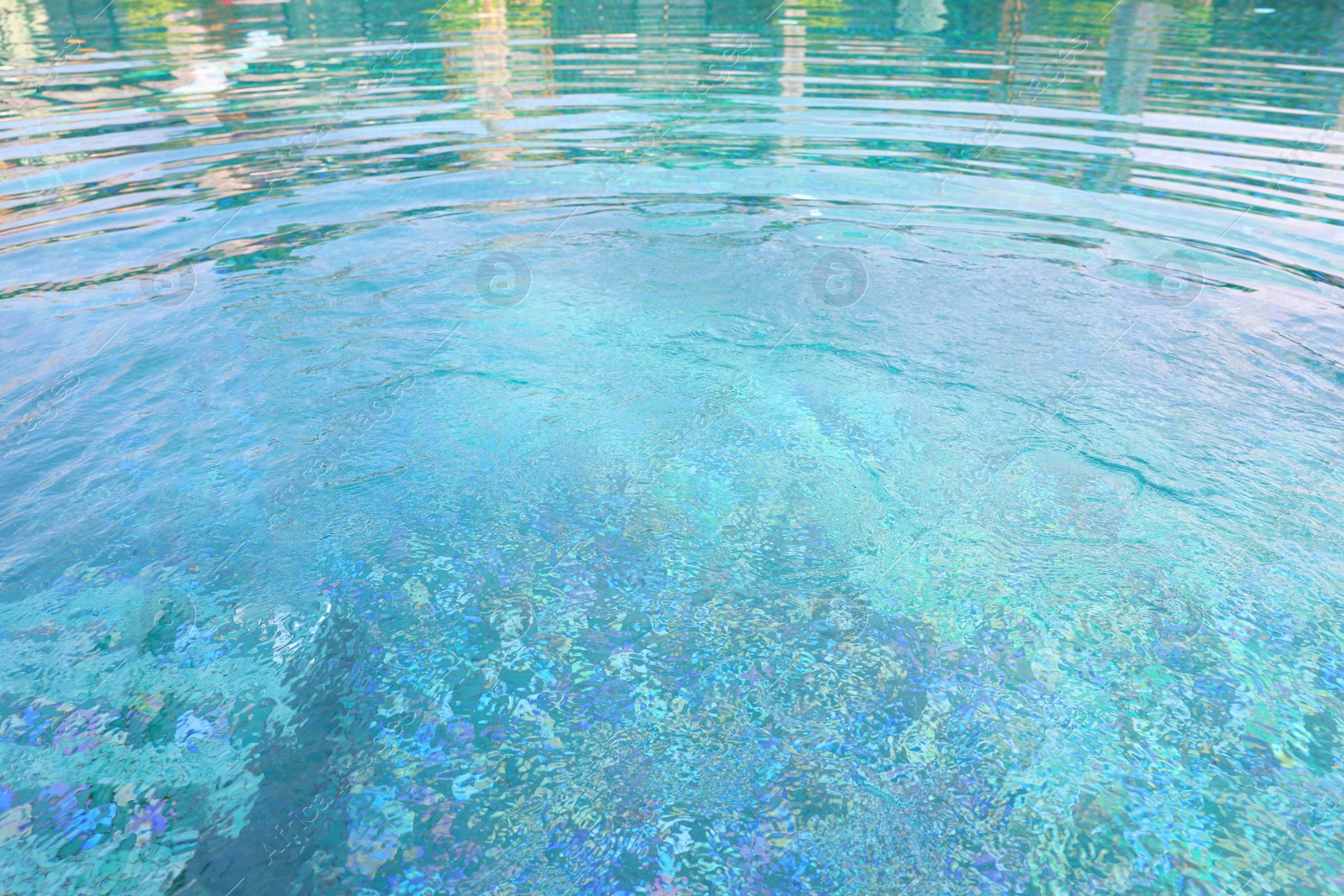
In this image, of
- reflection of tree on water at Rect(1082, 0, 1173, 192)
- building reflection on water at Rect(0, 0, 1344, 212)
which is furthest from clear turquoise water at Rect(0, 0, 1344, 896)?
building reflection on water at Rect(0, 0, 1344, 212)

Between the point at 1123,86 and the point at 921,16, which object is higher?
the point at 921,16

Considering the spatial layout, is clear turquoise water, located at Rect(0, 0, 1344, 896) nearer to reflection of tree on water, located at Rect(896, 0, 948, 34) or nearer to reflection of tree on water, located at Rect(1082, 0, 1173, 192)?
reflection of tree on water, located at Rect(1082, 0, 1173, 192)

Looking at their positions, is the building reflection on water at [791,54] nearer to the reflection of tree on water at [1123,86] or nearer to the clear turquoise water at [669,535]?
the reflection of tree on water at [1123,86]

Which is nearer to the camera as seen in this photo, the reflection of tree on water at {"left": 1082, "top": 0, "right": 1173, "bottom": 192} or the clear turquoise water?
the clear turquoise water

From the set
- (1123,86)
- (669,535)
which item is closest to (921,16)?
(1123,86)

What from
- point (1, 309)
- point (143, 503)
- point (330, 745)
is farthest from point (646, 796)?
point (1, 309)

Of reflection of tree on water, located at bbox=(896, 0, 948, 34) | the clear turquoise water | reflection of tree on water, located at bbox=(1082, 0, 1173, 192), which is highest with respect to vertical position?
reflection of tree on water, located at bbox=(896, 0, 948, 34)

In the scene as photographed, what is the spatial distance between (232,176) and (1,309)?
3.15 m

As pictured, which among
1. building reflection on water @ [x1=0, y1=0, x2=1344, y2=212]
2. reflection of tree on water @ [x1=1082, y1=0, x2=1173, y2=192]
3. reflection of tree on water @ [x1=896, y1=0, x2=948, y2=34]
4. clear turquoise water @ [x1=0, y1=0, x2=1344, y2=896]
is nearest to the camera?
clear turquoise water @ [x1=0, y1=0, x2=1344, y2=896]

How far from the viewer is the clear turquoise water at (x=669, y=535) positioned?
2219mm

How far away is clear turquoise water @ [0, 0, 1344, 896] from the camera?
2219mm

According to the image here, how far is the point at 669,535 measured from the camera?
3.27m

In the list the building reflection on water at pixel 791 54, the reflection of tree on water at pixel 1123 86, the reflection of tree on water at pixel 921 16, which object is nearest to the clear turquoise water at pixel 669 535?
the reflection of tree on water at pixel 1123 86

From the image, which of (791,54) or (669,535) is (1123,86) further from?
(669,535)
